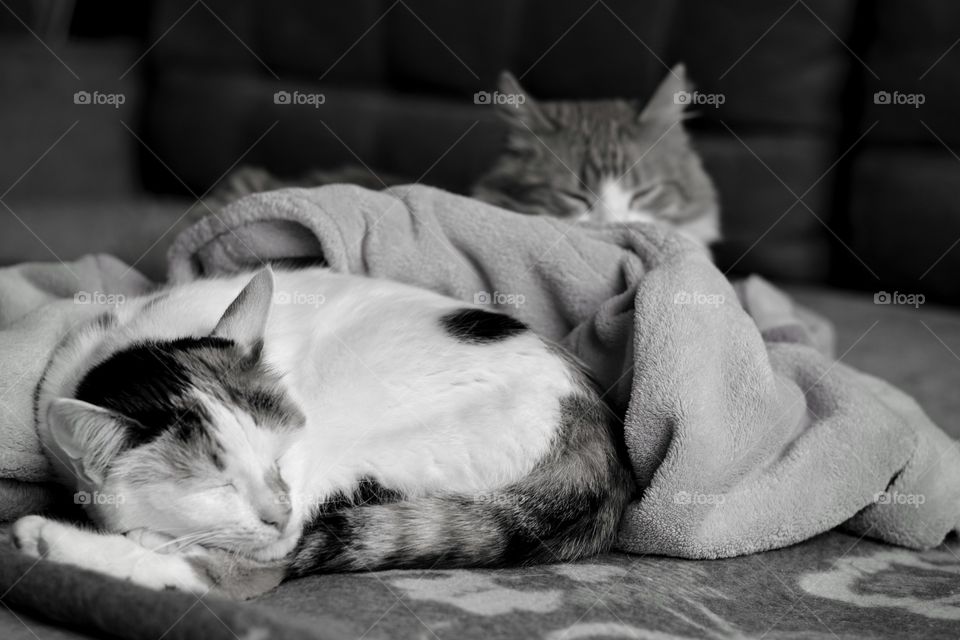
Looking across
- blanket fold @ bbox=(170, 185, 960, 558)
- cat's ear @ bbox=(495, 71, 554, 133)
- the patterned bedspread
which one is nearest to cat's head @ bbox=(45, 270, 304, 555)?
the patterned bedspread

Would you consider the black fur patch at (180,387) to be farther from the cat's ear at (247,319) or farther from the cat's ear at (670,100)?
the cat's ear at (670,100)

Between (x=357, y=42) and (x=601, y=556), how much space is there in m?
2.07

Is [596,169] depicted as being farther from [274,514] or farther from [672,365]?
[274,514]

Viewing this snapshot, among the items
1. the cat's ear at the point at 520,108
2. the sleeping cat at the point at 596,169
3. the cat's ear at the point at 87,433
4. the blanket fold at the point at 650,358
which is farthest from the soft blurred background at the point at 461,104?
the cat's ear at the point at 87,433

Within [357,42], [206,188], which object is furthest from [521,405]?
[206,188]

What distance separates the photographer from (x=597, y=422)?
3.75 feet

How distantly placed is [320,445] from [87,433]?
261mm

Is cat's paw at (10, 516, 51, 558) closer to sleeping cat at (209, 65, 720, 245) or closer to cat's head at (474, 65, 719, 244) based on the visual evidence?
sleeping cat at (209, 65, 720, 245)

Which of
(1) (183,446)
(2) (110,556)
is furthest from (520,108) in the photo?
(2) (110,556)

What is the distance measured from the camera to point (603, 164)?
182 centimetres

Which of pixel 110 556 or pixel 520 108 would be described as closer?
pixel 110 556

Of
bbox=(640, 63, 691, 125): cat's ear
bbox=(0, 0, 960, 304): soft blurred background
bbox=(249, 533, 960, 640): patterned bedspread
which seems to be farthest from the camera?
bbox=(0, 0, 960, 304): soft blurred background

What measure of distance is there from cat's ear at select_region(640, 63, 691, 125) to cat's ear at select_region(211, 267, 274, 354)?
3.42 ft

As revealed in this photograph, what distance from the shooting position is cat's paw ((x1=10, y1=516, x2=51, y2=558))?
3.11 feet
